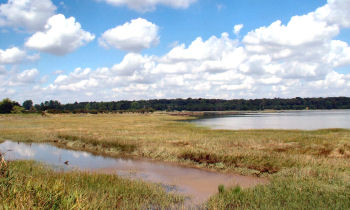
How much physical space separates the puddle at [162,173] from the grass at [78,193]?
1326 millimetres

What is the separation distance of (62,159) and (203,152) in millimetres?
10756

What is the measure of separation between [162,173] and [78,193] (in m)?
8.24

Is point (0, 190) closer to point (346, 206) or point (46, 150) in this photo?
point (346, 206)

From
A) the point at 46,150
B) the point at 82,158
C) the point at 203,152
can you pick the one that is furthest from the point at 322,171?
the point at 46,150

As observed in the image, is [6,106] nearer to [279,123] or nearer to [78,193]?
[279,123]

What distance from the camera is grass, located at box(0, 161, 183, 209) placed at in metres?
7.39

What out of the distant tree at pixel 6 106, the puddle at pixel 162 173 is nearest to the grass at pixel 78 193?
the puddle at pixel 162 173

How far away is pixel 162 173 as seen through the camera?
53.6 ft

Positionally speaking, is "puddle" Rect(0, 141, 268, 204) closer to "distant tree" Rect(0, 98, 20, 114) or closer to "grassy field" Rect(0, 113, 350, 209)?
"grassy field" Rect(0, 113, 350, 209)

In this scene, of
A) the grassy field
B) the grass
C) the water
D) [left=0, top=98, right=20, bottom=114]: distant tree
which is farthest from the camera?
[left=0, top=98, right=20, bottom=114]: distant tree

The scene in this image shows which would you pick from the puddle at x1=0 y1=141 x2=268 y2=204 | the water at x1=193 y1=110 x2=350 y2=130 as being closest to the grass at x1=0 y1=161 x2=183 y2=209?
the puddle at x1=0 y1=141 x2=268 y2=204

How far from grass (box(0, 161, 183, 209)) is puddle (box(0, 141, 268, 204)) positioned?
1.33 m

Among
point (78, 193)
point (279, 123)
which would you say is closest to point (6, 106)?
point (279, 123)

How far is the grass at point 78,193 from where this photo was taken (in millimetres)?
7386
